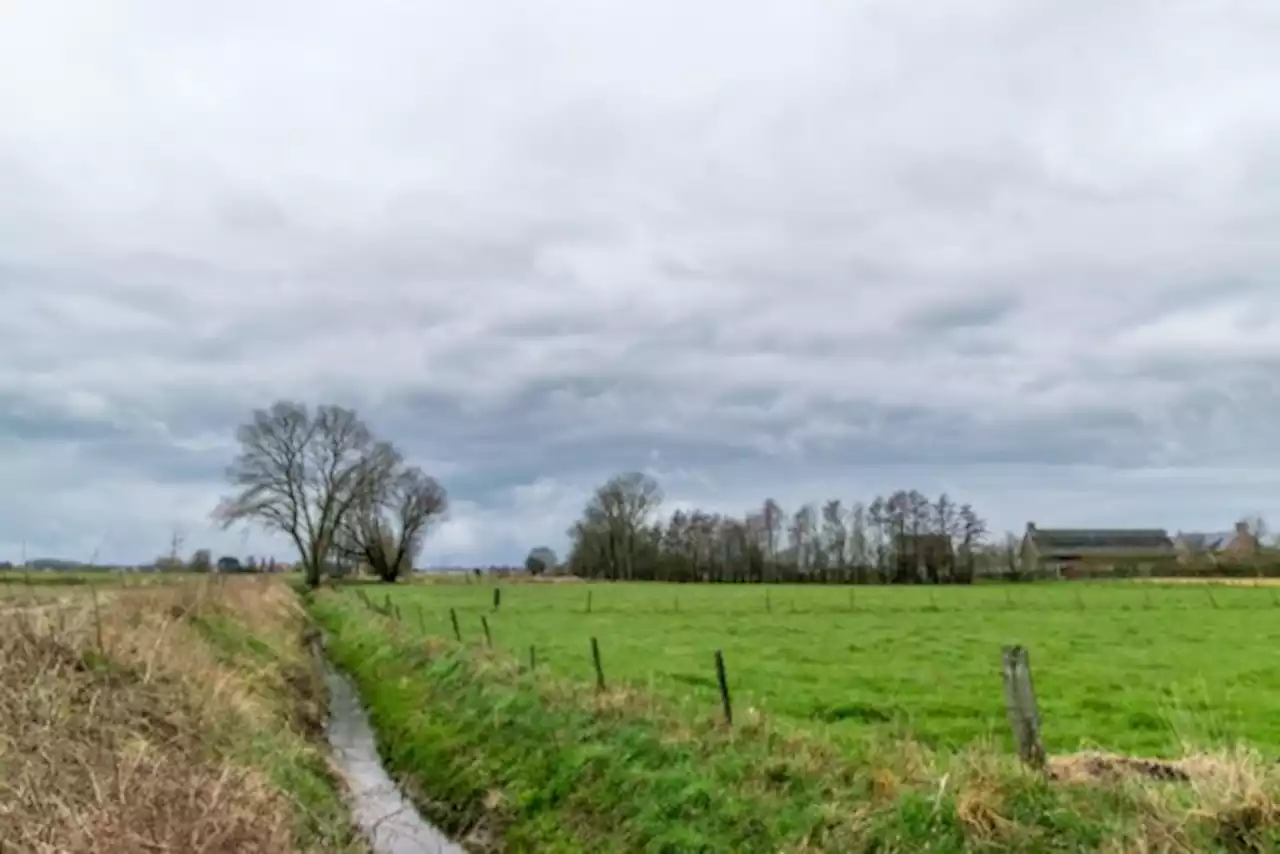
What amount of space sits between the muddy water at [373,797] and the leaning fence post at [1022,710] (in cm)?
701

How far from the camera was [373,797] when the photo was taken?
16.4m

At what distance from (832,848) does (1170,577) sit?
87984 mm

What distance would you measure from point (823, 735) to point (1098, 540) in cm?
15938

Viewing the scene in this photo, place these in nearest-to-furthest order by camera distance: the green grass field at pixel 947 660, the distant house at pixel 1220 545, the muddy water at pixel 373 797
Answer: the muddy water at pixel 373 797
the green grass field at pixel 947 660
the distant house at pixel 1220 545

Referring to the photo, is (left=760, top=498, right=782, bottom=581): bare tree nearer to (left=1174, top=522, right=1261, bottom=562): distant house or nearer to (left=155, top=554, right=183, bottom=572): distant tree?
(left=1174, top=522, right=1261, bottom=562): distant house

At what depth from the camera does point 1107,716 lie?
17.4m

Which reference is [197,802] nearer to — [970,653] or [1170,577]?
[970,653]

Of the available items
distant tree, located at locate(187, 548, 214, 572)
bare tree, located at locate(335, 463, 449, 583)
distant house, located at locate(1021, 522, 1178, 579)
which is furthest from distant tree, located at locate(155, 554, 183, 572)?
distant house, located at locate(1021, 522, 1178, 579)

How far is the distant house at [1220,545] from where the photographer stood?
95688 millimetres

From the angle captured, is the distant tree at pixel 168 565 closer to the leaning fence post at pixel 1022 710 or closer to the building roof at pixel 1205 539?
the leaning fence post at pixel 1022 710

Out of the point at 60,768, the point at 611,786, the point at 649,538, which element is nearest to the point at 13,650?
the point at 60,768

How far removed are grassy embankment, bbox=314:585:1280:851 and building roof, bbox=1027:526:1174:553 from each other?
415 feet

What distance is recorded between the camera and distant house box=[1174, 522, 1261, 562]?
314ft

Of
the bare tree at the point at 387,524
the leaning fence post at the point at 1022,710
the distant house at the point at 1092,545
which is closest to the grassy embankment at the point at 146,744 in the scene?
the leaning fence post at the point at 1022,710
